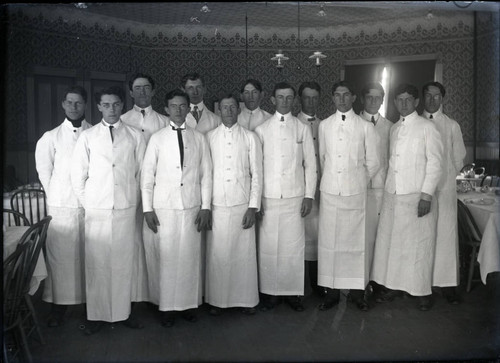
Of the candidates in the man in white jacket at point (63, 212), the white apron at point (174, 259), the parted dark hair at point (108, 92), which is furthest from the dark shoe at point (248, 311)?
the parted dark hair at point (108, 92)

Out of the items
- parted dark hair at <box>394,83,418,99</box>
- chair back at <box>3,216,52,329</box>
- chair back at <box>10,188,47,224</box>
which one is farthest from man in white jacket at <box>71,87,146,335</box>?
parted dark hair at <box>394,83,418,99</box>

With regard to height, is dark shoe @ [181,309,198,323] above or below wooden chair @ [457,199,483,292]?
below

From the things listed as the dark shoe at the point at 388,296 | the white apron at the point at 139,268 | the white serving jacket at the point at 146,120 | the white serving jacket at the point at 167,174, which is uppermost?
the white serving jacket at the point at 146,120

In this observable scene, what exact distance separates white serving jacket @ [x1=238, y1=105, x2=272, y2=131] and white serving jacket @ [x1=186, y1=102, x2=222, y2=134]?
8.3 inches

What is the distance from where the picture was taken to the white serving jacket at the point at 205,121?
4.18 meters

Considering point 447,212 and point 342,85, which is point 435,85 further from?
point 447,212

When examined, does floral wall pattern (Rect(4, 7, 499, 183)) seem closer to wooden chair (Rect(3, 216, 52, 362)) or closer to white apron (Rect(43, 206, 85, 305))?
white apron (Rect(43, 206, 85, 305))

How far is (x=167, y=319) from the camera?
12.7ft

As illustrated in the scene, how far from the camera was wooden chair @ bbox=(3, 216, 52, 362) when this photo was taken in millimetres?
3152

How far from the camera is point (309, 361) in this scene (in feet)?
12.0

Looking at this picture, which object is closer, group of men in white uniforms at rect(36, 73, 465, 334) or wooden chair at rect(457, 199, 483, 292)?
group of men in white uniforms at rect(36, 73, 465, 334)

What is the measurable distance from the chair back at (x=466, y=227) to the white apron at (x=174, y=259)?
2.25 metres

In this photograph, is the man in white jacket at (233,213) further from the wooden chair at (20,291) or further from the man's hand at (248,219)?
the wooden chair at (20,291)

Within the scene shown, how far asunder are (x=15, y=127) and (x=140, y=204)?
1.08 meters
